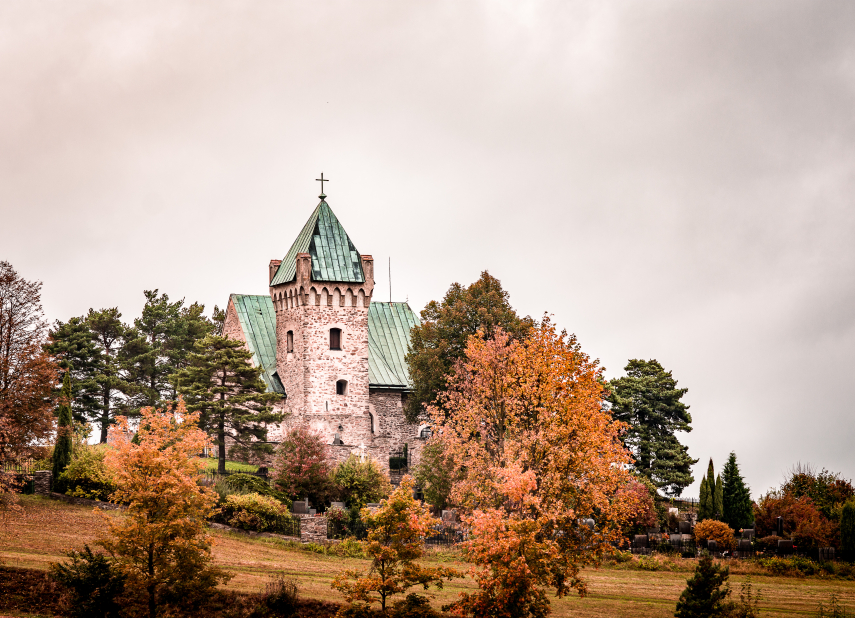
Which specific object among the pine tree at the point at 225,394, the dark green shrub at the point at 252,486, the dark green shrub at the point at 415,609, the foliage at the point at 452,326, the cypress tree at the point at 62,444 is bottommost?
the dark green shrub at the point at 415,609

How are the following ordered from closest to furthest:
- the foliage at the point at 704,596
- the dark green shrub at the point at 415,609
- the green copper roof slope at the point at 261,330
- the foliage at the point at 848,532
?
the foliage at the point at 704,596, the dark green shrub at the point at 415,609, the foliage at the point at 848,532, the green copper roof slope at the point at 261,330

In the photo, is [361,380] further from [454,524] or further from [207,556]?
[207,556]

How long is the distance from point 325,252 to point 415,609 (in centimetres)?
2987

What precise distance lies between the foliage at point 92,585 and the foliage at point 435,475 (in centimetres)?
1842

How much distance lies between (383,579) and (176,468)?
216 inches

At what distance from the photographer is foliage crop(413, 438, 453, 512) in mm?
40531

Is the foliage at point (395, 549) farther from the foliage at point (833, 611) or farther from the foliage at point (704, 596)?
the foliage at point (833, 611)

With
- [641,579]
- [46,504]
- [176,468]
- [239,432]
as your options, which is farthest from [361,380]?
[176,468]

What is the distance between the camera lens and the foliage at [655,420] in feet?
168

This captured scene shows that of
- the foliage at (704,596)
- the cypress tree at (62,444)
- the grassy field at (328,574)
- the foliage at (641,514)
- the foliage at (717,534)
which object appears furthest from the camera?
the foliage at (641,514)

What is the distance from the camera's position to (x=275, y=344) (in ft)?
173

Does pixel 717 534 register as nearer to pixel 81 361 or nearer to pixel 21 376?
pixel 21 376

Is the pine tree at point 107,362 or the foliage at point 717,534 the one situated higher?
the pine tree at point 107,362

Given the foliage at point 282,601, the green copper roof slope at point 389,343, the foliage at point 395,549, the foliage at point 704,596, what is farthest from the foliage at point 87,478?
the foliage at point 704,596
